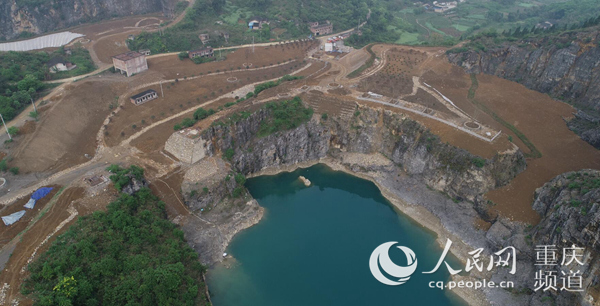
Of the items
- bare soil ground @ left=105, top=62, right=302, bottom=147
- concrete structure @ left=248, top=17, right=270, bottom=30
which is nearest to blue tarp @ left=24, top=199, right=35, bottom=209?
bare soil ground @ left=105, top=62, right=302, bottom=147

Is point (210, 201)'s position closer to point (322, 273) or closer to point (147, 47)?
point (322, 273)

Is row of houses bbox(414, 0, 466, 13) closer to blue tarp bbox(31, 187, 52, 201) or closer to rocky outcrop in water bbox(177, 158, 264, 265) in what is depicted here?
rocky outcrop in water bbox(177, 158, 264, 265)

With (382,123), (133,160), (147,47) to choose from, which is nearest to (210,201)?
(133,160)

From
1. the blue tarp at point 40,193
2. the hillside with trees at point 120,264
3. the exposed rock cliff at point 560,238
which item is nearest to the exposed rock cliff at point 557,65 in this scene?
the exposed rock cliff at point 560,238

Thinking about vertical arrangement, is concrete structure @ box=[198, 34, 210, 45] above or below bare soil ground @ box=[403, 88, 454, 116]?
above

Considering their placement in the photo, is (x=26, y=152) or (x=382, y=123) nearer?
(x=26, y=152)

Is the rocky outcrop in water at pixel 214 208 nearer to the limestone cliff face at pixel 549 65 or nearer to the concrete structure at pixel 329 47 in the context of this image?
the concrete structure at pixel 329 47
